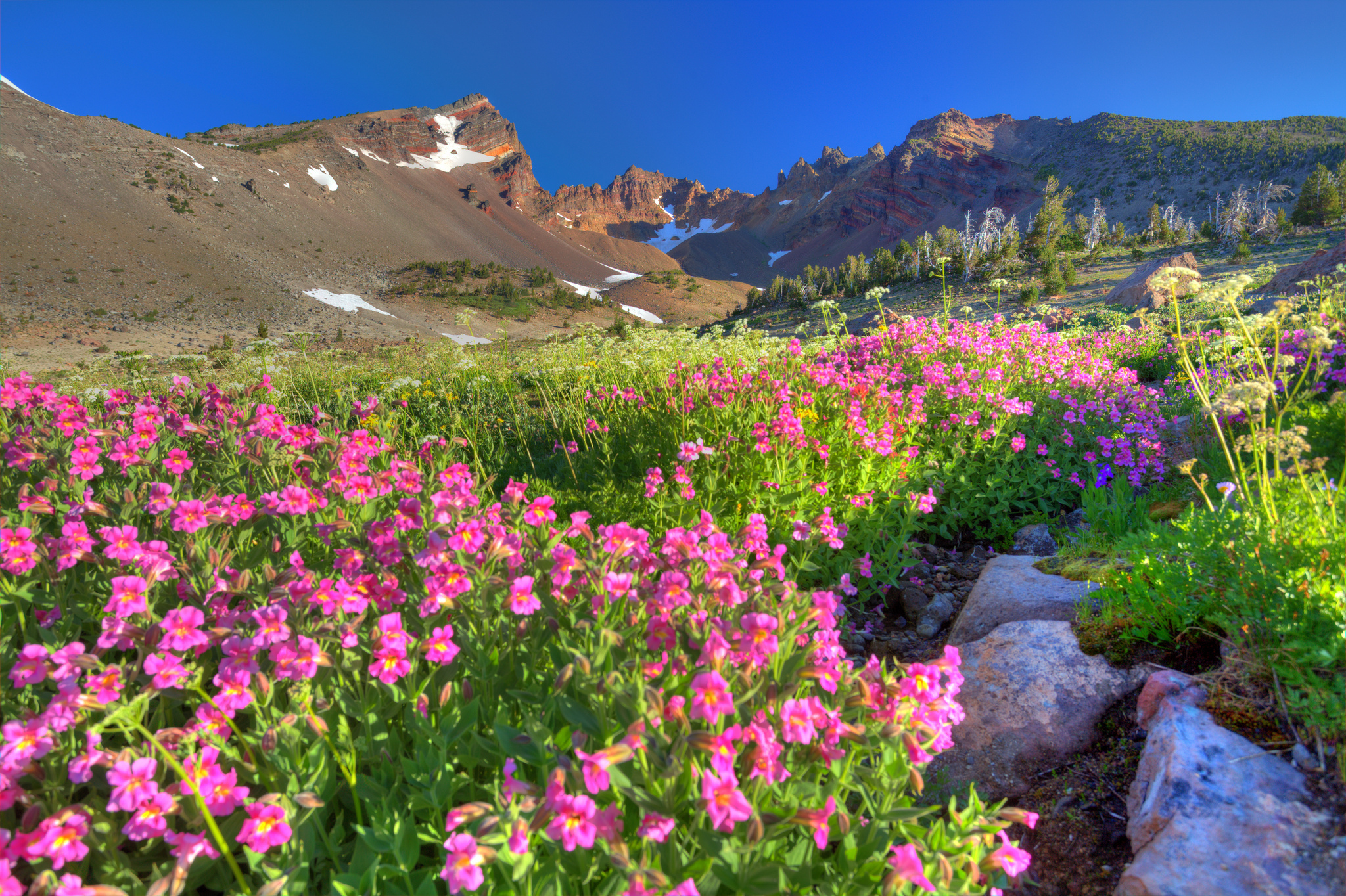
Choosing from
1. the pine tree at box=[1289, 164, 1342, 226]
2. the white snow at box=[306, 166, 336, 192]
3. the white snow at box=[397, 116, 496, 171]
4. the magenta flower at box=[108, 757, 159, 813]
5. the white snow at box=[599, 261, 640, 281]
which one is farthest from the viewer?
the white snow at box=[397, 116, 496, 171]

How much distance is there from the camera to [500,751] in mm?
1708

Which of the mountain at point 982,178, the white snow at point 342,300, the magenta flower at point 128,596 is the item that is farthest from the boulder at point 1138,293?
the mountain at point 982,178

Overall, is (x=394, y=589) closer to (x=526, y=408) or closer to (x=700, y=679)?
(x=700, y=679)

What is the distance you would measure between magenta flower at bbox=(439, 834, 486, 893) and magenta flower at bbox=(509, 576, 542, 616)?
602 mm

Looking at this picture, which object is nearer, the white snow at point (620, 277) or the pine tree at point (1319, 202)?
the pine tree at point (1319, 202)

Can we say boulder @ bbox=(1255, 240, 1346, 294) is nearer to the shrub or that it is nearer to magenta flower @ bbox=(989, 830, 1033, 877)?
magenta flower @ bbox=(989, 830, 1033, 877)

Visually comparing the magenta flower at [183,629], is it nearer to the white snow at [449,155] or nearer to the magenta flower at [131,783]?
the magenta flower at [131,783]

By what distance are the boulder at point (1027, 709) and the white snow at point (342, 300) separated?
60.2m

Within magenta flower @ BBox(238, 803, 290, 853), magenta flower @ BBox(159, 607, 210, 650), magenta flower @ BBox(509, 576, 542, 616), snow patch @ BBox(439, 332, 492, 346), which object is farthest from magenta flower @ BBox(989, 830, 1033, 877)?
snow patch @ BBox(439, 332, 492, 346)

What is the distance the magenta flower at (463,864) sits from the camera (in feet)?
4.02

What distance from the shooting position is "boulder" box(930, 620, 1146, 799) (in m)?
2.56

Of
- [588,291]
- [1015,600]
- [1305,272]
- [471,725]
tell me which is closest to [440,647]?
[471,725]

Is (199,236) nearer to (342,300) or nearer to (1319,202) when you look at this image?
(342,300)

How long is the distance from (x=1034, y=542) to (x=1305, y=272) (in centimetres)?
1661
